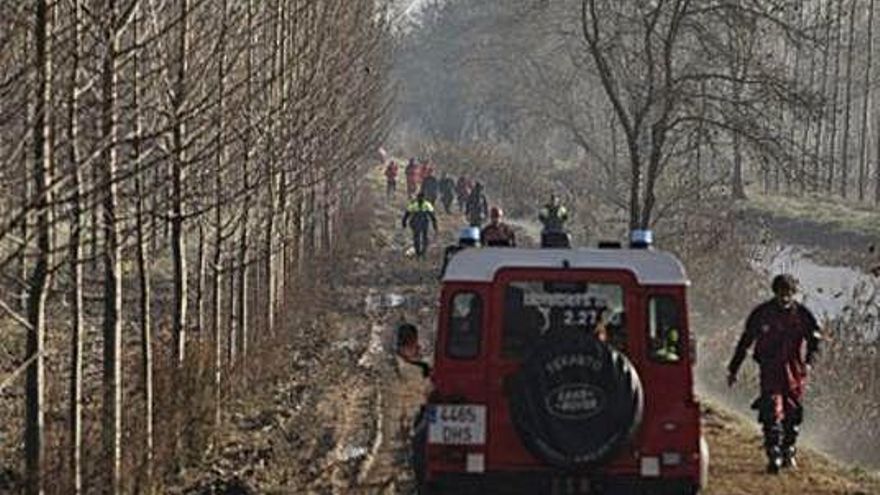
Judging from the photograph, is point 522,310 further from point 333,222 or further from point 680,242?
point 333,222

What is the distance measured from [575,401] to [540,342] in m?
0.65

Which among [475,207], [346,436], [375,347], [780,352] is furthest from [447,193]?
[780,352]

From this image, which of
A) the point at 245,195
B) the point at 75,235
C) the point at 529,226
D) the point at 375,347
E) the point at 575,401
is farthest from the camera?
the point at 529,226

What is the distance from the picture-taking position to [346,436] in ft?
53.1

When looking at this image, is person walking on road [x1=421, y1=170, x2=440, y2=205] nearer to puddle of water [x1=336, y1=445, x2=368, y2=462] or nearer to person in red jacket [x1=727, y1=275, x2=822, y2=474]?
puddle of water [x1=336, y1=445, x2=368, y2=462]

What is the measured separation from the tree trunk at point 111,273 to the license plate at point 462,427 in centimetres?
242

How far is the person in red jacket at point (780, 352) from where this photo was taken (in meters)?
13.2

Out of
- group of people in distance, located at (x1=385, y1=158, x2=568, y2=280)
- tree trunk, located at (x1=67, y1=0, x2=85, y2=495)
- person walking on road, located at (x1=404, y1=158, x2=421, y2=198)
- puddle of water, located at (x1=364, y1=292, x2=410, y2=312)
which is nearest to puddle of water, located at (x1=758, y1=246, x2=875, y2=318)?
group of people in distance, located at (x1=385, y1=158, x2=568, y2=280)

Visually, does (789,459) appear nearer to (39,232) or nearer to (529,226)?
(39,232)

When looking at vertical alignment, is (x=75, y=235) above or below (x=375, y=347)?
above

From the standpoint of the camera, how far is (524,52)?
68.6 meters

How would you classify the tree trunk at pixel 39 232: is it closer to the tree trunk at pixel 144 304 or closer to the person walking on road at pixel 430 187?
the tree trunk at pixel 144 304

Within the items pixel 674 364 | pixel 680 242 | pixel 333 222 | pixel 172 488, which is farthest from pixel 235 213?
pixel 333 222

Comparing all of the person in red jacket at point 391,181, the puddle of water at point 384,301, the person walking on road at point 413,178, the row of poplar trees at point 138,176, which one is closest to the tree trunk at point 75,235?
the row of poplar trees at point 138,176
